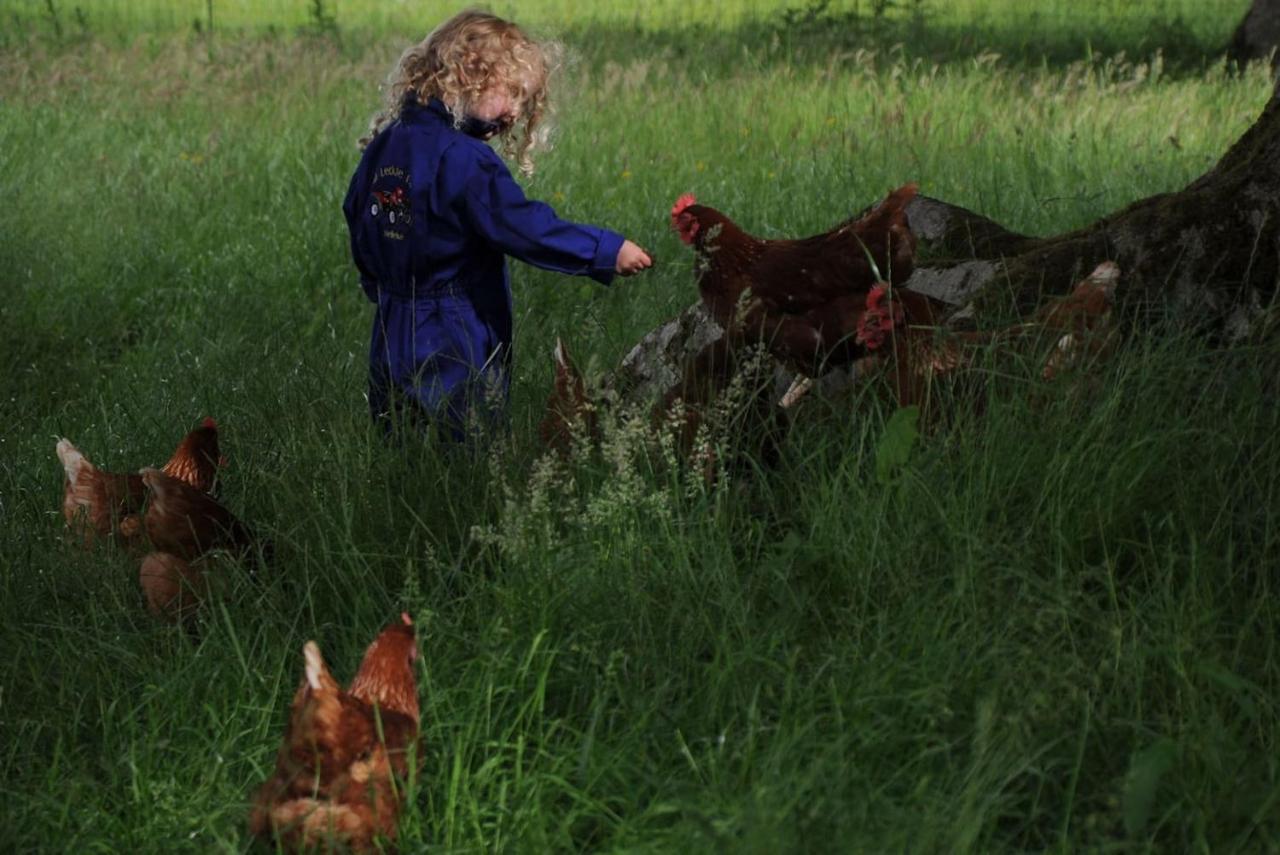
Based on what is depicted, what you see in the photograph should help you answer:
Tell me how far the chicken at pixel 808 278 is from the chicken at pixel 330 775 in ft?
5.14

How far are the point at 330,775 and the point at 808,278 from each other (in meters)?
1.88

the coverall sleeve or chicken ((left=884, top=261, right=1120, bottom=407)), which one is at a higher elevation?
the coverall sleeve

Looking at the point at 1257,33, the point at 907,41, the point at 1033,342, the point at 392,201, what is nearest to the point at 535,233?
the point at 392,201

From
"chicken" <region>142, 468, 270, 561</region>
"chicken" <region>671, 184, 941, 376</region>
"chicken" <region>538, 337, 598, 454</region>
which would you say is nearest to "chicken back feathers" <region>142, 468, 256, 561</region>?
"chicken" <region>142, 468, 270, 561</region>

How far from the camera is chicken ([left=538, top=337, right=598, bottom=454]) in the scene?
4.06 m

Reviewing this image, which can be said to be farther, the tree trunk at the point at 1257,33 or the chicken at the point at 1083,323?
the tree trunk at the point at 1257,33

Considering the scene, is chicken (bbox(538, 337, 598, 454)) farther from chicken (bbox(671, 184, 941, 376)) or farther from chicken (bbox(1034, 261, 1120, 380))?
chicken (bbox(1034, 261, 1120, 380))

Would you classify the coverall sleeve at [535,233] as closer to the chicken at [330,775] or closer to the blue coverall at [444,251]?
the blue coverall at [444,251]

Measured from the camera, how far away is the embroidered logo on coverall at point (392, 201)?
15.1 ft

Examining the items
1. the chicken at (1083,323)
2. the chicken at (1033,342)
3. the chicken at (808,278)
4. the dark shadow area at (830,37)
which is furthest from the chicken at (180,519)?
the dark shadow area at (830,37)

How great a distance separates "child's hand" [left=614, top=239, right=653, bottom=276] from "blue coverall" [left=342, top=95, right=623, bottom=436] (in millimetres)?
19

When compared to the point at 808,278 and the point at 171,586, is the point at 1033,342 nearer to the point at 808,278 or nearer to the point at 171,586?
the point at 808,278

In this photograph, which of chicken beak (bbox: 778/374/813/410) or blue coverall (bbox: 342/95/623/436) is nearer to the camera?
chicken beak (bbox: 778/374/813/410)

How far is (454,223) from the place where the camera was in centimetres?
456
